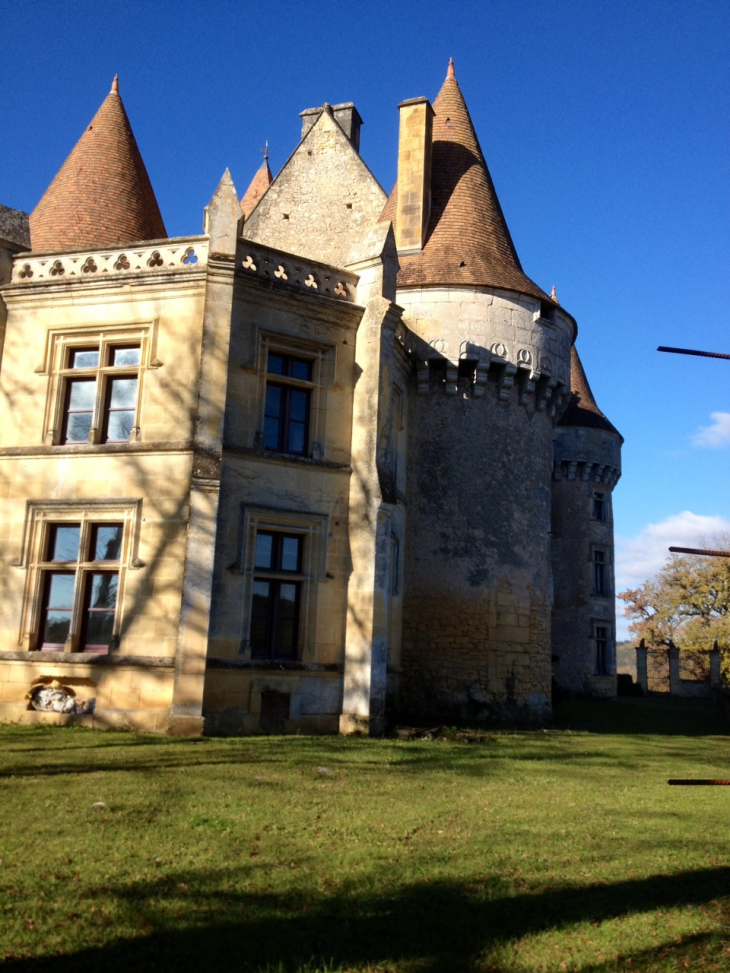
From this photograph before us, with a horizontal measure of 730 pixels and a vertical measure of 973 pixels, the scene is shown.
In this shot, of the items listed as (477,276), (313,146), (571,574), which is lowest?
(571,574)

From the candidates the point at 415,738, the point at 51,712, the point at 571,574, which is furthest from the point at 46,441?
the point at 571,574

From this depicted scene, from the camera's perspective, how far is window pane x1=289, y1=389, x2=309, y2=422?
15.3m

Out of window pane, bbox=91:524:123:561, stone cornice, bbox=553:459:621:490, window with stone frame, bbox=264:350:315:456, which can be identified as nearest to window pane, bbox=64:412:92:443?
window pane, bbox=91:524:123:561

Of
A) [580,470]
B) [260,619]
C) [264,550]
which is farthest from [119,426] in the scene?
[580,470]

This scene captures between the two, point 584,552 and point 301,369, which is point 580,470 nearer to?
point 584,552

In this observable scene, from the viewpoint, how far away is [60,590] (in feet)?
46.9

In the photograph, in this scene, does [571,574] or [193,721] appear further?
[571,574]

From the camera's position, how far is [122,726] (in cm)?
1324

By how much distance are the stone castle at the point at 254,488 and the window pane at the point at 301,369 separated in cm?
4

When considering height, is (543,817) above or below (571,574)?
below

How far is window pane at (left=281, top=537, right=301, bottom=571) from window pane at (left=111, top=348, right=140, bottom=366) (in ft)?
12.6

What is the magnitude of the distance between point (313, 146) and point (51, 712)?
1576 cm

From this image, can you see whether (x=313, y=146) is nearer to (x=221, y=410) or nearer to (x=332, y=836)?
(x=221, y=410)

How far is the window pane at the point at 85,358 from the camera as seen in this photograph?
15.1 meters
